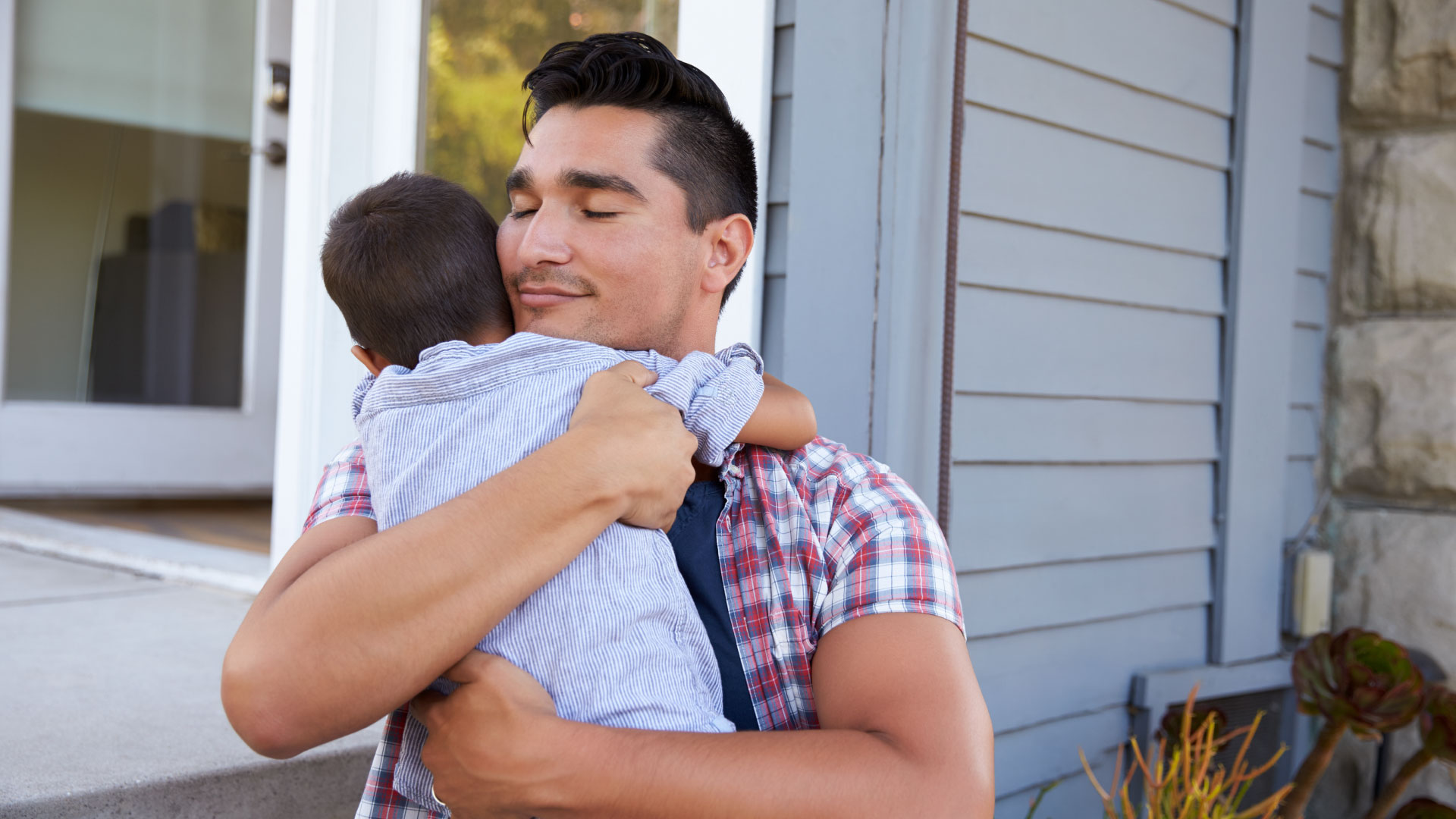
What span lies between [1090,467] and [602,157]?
1416mm

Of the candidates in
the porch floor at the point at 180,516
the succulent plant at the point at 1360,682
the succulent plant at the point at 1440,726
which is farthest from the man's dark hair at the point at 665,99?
the porch floor at the point at 180,516

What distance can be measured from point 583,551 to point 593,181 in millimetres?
443

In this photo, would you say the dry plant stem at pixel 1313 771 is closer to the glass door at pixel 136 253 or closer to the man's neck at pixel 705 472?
the man's neck at pixel 705 472

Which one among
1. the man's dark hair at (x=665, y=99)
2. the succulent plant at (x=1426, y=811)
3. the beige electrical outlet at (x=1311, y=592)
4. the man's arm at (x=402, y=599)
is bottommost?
the succulent plant at (x=1426, y=811)

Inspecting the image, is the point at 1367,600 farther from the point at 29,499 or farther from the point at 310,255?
the point at 29,499

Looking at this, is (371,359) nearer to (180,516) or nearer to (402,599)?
(402,599)

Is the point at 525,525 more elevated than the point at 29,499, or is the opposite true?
the point at 525,525

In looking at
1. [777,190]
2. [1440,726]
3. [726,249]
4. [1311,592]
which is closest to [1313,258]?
[1311,592]

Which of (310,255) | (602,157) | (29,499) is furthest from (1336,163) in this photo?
(29,499)

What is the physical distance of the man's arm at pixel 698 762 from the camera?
2.74ft

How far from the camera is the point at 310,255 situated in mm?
2336

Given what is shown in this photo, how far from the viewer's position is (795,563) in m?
1.08

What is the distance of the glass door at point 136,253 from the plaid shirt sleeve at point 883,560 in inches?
110

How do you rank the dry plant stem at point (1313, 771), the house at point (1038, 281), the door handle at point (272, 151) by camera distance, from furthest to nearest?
the door handle at point (272, 151), the dry plant stem at point (1313, 771), the house at point (1038, 281)
